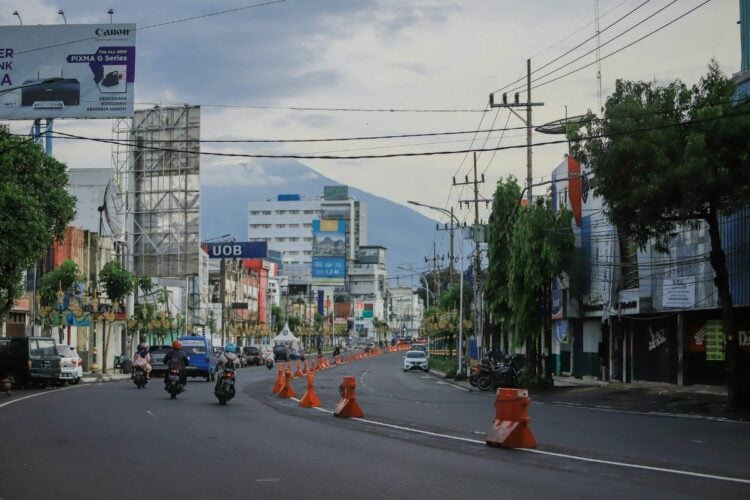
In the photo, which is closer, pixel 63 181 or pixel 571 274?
pixel 63 181

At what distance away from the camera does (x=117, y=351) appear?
3164 inches

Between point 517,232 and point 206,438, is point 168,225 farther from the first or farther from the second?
point 206,438

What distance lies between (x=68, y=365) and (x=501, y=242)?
20.0 m

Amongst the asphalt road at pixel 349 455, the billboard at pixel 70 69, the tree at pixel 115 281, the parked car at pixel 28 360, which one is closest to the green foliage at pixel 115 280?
the tree at pixel 115 281

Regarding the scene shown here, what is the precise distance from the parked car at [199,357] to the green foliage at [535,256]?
15310 mm

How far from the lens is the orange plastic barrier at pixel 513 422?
17.0 meters

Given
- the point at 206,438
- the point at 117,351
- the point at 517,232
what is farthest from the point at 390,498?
the point at 117,351

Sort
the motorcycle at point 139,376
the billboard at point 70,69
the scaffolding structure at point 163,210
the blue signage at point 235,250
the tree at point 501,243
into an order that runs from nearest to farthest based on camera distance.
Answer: the motorcycle at point 139,376
the tree at point 501,243
the billboard at point 70,69
the scaffolding structure at point 163,210
the blue signage at point 235,250

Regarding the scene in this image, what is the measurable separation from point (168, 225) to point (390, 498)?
2460 inches

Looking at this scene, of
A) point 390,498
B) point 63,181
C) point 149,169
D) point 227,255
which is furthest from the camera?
point 227,255

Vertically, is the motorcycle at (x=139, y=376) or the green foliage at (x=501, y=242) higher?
the green foliage at (x=501, y=242)

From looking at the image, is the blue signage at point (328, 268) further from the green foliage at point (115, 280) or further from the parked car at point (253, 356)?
the green foliage at point (115, 280)

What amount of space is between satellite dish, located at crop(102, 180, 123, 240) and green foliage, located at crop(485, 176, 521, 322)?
32642mm

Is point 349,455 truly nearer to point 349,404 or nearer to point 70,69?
point 349,404
